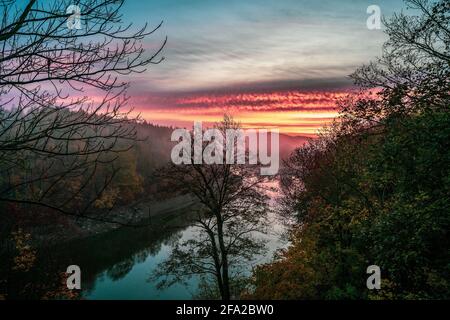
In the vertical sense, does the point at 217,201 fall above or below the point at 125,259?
above

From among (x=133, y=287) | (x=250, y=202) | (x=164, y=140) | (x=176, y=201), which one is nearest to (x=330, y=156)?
(x=250, y=202)

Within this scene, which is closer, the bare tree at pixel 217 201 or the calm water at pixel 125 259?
the bare tree at pixel 217 201

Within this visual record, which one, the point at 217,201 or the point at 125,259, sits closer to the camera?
the point at 217,201

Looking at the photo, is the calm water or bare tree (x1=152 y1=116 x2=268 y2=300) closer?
bare tree (x1=152 y1=116 x2=268 y2=300)

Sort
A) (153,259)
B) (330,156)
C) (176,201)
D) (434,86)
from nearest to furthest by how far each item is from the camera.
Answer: (434,86) < (330,156) < (153,259) < (176,201)

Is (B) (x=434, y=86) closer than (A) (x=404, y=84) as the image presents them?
Yes

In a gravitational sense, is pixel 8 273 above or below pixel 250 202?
below

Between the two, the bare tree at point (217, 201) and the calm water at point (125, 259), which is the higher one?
the bare tree at point (217, 201)

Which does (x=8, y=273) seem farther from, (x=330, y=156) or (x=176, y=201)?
(x=176, y=201)

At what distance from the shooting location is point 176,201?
2586 inches

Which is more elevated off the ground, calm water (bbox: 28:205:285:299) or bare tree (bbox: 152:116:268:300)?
bare tree (bbox: 152:116:268:300)

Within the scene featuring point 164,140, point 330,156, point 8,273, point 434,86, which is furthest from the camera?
point 164,140
